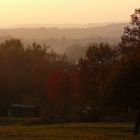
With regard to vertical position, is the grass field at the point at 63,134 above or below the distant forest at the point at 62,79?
above

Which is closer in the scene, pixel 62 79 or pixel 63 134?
pixel 63 134

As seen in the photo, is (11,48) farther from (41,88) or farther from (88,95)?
(88,95)

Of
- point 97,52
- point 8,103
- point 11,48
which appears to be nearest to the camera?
point 97,52

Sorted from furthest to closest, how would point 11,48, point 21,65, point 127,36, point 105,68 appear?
point 11,48
point 21,65
point 105,68
point 127,36

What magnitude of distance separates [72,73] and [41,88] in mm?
9178

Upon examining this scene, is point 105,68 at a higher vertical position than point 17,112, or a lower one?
higher

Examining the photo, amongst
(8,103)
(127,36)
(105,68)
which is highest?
(127,36)

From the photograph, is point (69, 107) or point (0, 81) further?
Answer: point (0, 81)

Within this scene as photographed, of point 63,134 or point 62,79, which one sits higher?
point 63,134

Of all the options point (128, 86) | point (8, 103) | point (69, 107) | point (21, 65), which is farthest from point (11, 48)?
point (128, 86)

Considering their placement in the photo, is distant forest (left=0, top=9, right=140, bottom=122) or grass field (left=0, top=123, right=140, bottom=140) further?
distant forest (left=0, top=9, right=140, bottom=122)

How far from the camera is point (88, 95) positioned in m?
78.9

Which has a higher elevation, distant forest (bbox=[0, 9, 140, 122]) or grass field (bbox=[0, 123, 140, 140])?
grass field (bbox=[0, 123, 140, 140])

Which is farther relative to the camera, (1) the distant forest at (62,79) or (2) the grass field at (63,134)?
(1) the distant forest at (62,79)
